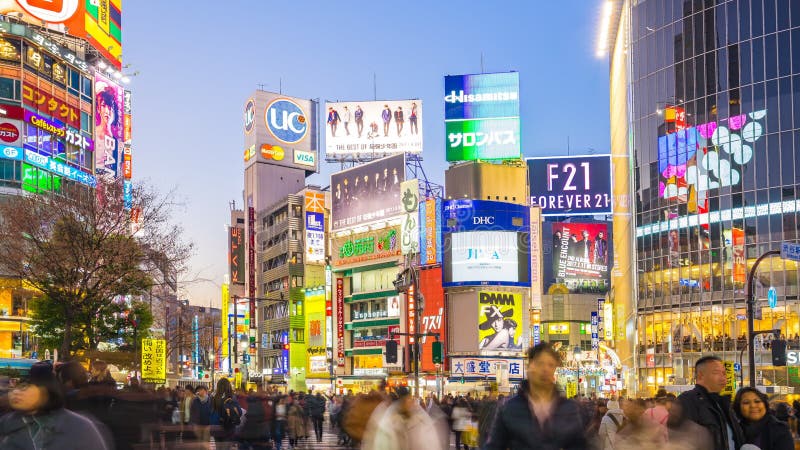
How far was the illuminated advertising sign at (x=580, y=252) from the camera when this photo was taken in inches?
4857

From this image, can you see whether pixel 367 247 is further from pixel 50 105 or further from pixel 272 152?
pixel 272 152

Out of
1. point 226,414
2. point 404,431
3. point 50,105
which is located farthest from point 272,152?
point 404,431

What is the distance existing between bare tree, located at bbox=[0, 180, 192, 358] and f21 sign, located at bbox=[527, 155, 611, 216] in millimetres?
90152

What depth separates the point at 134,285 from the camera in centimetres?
3912

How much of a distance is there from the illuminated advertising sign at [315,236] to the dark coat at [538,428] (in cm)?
9348

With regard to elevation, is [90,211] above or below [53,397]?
above

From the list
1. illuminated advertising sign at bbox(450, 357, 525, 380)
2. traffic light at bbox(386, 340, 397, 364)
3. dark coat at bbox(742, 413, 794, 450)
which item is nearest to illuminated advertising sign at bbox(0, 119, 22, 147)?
illuminated advertising sign at bbox(450, 357, 525, 380)

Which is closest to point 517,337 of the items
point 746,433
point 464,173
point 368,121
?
point 464,173

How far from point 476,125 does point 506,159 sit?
453 cm

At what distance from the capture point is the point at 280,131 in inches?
4823

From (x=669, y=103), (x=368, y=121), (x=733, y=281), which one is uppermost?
(x=368, y=121)

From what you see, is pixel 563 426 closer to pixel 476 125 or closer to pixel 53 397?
pixel 53 397

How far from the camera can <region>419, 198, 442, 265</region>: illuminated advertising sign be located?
8369 centimetres

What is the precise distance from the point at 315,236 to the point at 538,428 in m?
95.1
